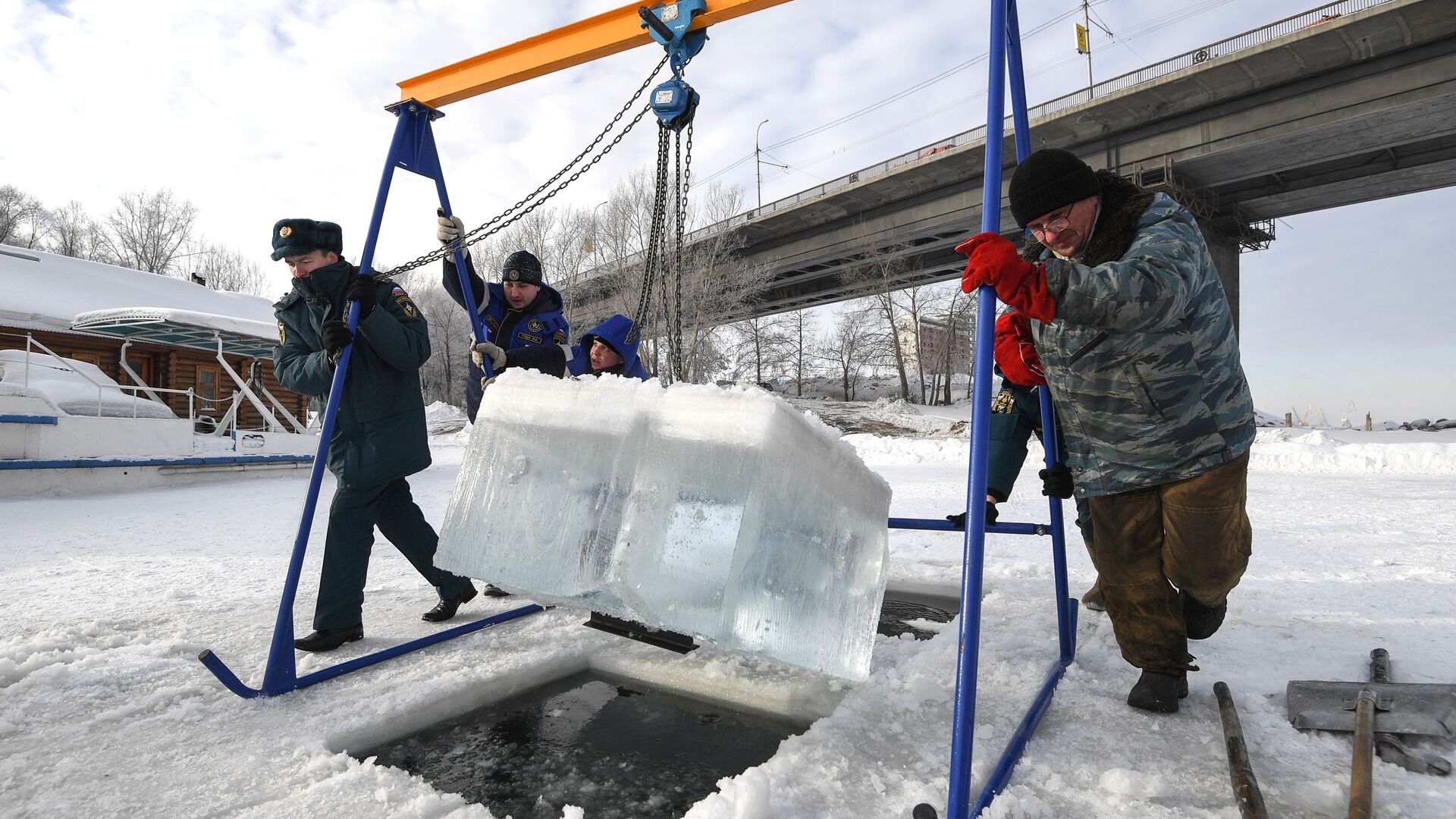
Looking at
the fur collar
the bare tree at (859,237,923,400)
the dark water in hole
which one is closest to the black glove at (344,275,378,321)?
the dark water in hole

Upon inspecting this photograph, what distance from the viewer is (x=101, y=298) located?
17.5 meters

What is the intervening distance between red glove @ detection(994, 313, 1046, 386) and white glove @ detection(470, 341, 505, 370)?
2399mm

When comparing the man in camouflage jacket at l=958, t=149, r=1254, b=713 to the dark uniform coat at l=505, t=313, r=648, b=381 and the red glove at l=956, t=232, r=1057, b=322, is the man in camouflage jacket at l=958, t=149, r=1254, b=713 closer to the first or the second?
the red glove at l=956, t=232, r=1057, b=322

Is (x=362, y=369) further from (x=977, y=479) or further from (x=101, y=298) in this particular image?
(x=101, y=298)

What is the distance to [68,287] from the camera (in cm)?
1742

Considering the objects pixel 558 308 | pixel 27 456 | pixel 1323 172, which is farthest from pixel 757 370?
pixel 558 308

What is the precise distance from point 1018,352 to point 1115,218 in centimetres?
63

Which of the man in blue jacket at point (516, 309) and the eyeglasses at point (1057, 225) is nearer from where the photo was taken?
the eyeglasses at point (1057, 225)

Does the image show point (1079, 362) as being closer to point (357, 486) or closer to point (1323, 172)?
point (357, 486)

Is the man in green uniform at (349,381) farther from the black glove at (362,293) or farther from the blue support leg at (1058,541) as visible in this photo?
the blue support leg at (1058,541)

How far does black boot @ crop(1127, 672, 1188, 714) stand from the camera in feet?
7.55

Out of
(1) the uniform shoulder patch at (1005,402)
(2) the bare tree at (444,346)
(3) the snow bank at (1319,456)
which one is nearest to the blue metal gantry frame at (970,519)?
(1) the uniform shoulder patch at (1005,402)

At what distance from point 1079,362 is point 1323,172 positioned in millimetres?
22551

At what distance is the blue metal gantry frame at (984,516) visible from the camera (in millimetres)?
1646
